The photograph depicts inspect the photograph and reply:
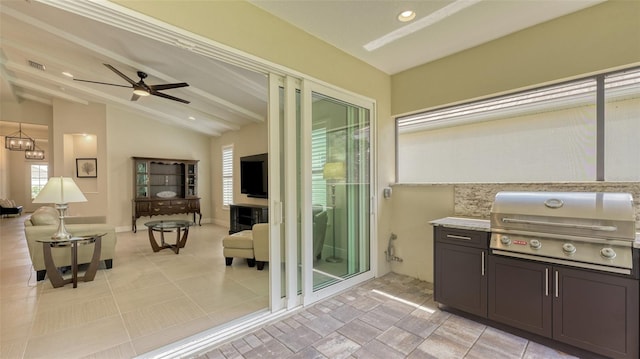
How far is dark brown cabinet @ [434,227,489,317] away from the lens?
242 cm

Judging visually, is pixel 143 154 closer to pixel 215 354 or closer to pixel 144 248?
pixel 144 248

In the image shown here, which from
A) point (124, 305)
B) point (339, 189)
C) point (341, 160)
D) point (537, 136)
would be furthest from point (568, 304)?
point (124, 305)

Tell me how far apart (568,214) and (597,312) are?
69 centimetres

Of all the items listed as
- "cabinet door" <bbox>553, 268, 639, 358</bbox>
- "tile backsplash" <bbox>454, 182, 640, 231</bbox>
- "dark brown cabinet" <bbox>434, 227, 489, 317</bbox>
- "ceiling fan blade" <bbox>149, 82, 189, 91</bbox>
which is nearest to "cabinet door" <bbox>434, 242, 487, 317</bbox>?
"dark brown cabinet" <bbox>434, 227, 489, 317</bbox>

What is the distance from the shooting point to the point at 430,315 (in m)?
2.56

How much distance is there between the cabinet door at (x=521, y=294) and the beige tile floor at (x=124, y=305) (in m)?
2.19

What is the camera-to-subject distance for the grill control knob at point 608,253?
1820 millimetres

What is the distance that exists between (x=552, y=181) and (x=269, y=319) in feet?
9.78

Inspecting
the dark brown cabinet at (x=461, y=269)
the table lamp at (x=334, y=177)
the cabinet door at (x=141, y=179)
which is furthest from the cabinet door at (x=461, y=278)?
the cabinet door at (x=141, y=179)

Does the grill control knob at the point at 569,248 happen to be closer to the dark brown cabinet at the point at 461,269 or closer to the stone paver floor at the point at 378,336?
the dark brown cabinet at the point at 461,269

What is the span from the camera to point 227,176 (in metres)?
8.06

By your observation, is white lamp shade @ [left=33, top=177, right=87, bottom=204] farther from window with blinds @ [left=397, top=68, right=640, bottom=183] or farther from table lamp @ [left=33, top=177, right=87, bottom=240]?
window with blinds @ [left=397, top=68, right=640, bottom=183]

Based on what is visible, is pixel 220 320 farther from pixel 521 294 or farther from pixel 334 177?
pixel 521 294

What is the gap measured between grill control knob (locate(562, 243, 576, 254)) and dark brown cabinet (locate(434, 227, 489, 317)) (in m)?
0.52
